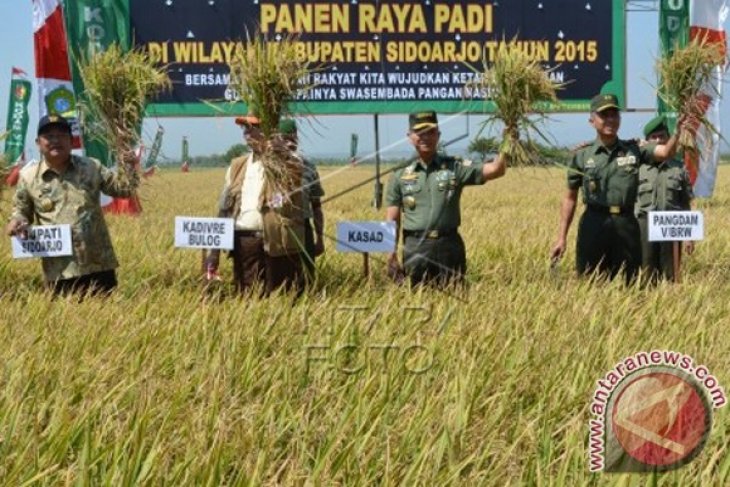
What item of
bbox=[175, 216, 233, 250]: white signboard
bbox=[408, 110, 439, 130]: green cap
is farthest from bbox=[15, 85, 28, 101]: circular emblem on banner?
bbox=[408, 110, 439, 130]: green cap

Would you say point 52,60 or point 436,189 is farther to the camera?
point 52,60

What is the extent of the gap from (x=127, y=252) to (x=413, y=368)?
4466 mm

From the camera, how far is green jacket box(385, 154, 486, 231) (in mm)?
4703

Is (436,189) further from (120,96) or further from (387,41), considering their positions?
(387,41)

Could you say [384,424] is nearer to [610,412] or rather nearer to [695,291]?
[610,412]

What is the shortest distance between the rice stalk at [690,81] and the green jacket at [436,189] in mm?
1188

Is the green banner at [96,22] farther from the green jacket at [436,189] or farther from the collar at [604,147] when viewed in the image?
the collar at [604,147]

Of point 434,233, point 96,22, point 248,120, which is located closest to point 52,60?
point 96,22

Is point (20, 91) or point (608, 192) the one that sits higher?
point (20, 91)

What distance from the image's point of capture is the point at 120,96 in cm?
454

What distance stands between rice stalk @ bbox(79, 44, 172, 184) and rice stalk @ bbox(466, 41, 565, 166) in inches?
72.2

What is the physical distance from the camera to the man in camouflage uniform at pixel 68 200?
4.61 meters

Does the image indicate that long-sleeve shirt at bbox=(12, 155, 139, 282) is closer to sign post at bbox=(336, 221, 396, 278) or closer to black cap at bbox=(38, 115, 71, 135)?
black cap at bbox=(38, 115, 71, 135)

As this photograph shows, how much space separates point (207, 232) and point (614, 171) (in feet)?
8.02
